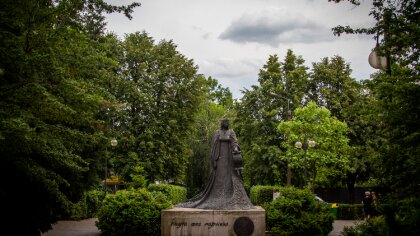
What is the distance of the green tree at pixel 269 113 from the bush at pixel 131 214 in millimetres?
21376

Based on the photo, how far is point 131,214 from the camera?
49.3 ft

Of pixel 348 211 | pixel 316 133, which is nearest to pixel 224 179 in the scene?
pixel 348 211

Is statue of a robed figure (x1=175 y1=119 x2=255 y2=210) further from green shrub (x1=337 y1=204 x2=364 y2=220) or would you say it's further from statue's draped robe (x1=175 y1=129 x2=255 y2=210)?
green shrub (x1=337 y1=204 x2=364 y2=220)

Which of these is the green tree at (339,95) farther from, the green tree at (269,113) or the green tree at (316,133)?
the green tree at (316,133)

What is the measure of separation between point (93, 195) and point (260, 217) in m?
17.6

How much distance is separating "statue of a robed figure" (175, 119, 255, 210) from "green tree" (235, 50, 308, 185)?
22.6 metres

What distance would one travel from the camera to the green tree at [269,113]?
3762 centimetres

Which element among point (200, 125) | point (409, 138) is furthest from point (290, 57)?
point (409, 138)

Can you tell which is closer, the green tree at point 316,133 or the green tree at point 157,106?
the green tree at point 316,133

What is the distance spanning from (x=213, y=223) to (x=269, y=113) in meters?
26.4

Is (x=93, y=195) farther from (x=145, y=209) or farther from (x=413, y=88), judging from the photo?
(x=413, y=88)

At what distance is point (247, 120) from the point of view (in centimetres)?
3978

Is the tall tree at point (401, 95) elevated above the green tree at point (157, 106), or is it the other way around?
the green tree at point (157, 106)

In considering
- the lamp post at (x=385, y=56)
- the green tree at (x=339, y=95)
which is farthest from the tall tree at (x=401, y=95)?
the green tree at (x=339, y=95)
